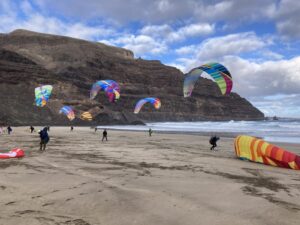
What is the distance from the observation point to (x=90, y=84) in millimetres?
117688

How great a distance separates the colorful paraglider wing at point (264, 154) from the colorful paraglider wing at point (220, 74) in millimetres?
5026

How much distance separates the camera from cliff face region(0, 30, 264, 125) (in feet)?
243

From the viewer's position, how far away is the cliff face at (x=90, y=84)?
73938mm

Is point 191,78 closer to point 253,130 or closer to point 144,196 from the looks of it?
point 144,196

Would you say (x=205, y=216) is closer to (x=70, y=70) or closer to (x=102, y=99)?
(x=102, y=99)

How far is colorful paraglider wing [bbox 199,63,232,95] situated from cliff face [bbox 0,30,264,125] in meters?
50.6

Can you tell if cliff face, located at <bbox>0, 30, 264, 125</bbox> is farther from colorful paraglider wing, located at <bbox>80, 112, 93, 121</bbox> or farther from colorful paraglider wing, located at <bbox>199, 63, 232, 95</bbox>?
colorful paraglider wing, located at <bbox>199, 63, 232, 95</bbox>

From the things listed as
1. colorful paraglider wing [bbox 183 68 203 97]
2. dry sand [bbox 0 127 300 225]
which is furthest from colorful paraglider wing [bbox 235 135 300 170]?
colorful paraglider wing [bbox 183 68 203 97]

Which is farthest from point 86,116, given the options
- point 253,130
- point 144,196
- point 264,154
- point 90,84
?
point 144,196

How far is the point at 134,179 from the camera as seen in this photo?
831cm

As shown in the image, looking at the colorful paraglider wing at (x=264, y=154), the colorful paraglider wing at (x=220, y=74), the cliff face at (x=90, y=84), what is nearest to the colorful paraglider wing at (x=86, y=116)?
the cliff face at (x=90, y=84)

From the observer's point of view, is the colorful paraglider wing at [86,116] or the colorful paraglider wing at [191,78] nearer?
the colorful paraglider wing at [191,78]

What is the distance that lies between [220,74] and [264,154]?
23.5ft

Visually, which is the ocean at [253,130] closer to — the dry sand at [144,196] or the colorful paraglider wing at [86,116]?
the colorful paraglider wing at [86,116]
